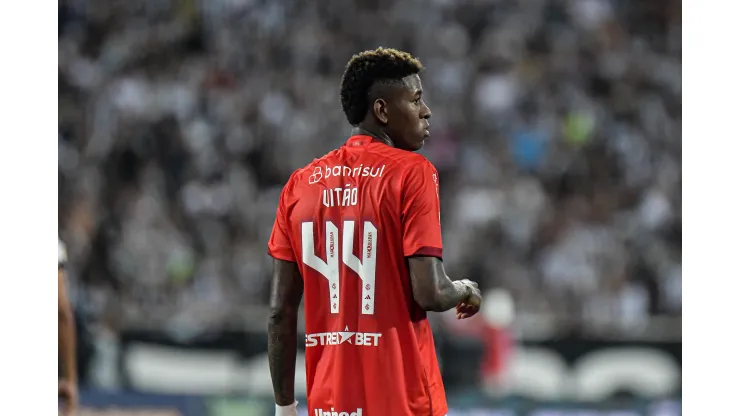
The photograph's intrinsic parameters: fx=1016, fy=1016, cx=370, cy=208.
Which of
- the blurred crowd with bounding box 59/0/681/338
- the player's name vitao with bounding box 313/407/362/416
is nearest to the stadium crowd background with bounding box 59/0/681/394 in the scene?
the blurred crowd with bounding box 59/0/681/338

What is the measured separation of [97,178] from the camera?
12.8 meters

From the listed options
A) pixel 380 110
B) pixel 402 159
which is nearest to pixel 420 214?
pixel 402 159

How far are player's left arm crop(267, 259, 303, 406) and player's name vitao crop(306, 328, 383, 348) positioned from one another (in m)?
0.11

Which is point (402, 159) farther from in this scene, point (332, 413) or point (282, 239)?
point (332, 413)

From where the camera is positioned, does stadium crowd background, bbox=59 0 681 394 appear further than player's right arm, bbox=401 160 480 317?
Yes

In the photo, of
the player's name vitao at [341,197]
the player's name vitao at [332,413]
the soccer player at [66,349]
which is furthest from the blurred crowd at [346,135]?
the player's name vitao at [341,197]

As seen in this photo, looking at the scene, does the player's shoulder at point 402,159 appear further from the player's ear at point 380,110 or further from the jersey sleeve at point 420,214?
the player's ear at point 380,110

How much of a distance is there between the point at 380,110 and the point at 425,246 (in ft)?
1.93

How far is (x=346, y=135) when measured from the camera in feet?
42.1

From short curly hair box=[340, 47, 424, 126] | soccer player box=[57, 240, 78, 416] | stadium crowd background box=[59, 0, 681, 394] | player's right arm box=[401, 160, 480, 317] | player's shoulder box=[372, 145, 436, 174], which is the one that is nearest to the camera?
player's right arm box=[401, 160, 480, 317]

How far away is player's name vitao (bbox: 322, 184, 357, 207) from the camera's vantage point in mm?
3734

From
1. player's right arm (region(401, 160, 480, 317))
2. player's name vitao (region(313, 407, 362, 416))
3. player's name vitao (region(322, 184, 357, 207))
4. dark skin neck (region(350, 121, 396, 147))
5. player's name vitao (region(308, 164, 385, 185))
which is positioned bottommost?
player's name vitao (region(313, 407, 362, 416))

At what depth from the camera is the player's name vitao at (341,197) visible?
373cm

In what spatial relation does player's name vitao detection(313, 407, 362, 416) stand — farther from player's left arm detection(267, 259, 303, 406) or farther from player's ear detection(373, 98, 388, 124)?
player's ear detection(373, 98, 388, 124)
